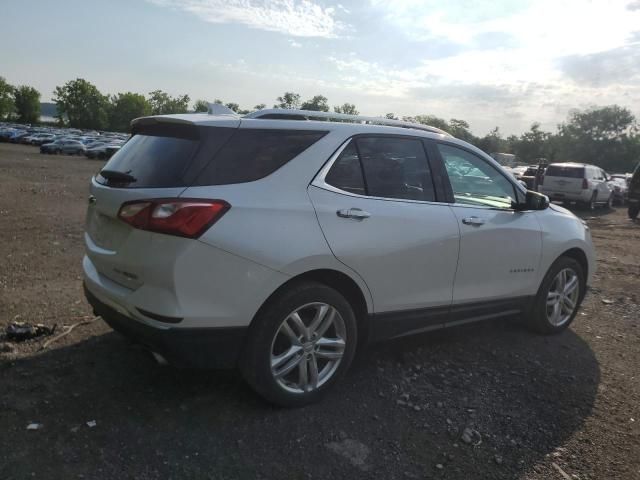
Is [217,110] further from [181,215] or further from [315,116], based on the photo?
[181,215]

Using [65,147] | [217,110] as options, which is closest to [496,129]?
[65,147]

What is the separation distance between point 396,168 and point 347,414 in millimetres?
1691

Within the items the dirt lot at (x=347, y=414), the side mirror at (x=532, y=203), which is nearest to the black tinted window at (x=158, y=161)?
the dirt lot at (x=347, y=414)

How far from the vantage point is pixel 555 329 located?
5.00 meters

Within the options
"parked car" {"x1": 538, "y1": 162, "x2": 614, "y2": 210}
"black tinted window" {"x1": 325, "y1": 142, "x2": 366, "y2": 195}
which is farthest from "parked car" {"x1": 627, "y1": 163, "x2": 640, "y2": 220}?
"black tinted window" {"x1": 325, "y1": 142, "x2": 366, "y2": 195}

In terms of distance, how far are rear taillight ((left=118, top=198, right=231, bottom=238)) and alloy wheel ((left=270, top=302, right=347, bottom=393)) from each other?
0.75 metres

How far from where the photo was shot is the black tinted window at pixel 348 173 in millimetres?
3361

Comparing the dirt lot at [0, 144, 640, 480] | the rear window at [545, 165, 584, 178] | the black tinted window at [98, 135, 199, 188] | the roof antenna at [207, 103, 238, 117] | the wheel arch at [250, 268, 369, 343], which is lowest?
the dirt lot at [0, 144, 640, 480]

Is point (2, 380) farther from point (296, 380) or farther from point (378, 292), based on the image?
point (378, 292)

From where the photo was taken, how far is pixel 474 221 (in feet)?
13.2

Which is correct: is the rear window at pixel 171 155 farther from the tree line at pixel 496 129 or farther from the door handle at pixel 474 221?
the tree line at pixel 496 129

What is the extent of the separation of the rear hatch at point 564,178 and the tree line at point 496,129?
82.7 feet

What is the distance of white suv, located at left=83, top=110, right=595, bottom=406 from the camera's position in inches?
111

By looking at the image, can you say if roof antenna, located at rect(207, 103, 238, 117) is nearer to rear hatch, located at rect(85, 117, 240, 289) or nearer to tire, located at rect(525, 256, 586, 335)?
rear hatch, located at rect(85, 117, 240, 289)
